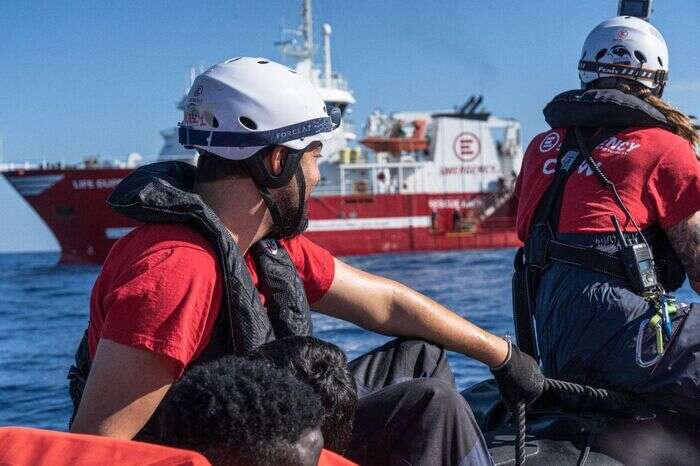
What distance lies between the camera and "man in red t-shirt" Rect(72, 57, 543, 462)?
1889mm

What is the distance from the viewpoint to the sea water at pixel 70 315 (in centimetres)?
736

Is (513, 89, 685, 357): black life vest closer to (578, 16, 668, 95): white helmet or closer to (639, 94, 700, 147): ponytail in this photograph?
(639, 94, 700, 147): ponytail

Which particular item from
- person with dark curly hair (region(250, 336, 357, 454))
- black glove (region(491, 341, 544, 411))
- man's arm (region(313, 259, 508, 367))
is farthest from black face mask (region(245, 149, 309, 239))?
black glove (region(491, 341, 544, 411))

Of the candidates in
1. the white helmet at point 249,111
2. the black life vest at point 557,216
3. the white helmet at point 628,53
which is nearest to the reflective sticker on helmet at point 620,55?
the white helmet at point 628,53

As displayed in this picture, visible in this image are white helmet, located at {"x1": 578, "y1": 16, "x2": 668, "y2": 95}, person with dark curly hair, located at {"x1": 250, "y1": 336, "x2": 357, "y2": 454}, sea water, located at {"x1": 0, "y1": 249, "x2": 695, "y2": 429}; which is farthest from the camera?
sea water, located at {"x1": 0, "y1": 249, "x2": 695, "y2": 429}

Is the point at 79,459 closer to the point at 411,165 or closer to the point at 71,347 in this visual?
the point at 71,347

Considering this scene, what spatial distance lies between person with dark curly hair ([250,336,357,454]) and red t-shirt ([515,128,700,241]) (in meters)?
1.44

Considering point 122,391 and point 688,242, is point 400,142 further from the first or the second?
point 122,391

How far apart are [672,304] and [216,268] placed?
148 centimetres

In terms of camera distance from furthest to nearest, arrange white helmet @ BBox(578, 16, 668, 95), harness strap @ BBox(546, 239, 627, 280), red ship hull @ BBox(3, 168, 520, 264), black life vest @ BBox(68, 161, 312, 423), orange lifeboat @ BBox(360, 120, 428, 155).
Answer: orange lifeboat @ BBox(360, 120, 428, 155), red ship hull @ BBox(3, 168, 520, 264), white helmet @ BBox(578, 16, 668, 95), harness strap @ BBox(546, 239, 627, 280), black life vest @ BBox(68, 161, 312, 423)

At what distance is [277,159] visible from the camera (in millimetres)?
2287

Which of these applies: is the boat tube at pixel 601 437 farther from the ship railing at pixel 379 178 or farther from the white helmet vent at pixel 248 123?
the ship railing at pixel 379 178

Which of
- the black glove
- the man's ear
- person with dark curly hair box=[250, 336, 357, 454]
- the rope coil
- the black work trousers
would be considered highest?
the man's ear

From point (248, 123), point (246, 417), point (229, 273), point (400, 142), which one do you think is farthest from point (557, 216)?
point (400, 142)
